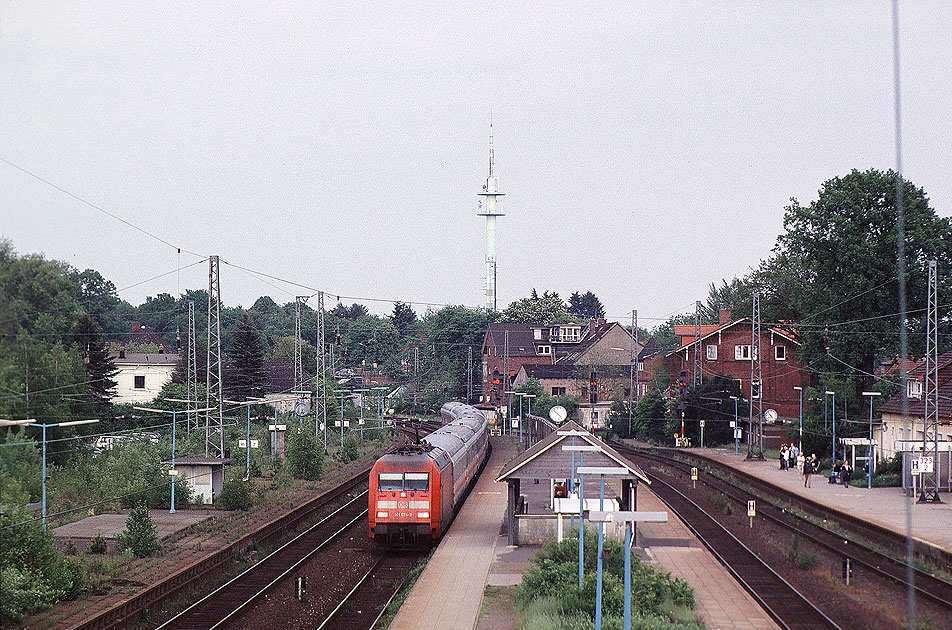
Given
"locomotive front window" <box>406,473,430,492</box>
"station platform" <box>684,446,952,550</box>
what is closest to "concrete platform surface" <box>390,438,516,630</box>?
"locomotive front window" <box>406,473,430,492</box>

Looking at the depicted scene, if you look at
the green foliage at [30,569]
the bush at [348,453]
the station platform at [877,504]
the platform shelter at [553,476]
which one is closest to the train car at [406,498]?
the platform shelter at [553,476]

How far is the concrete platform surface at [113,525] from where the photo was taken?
91.4ft

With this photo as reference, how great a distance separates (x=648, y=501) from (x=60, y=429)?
2178 centimetres

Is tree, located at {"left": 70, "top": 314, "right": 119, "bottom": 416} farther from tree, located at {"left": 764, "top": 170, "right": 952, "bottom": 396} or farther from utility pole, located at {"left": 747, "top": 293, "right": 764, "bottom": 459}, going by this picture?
tree, located at {"left": 764, "top": 170, "right": 952, "bottom": 396}

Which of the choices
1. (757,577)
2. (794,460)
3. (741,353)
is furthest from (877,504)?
(741,353)

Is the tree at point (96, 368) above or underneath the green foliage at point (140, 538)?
above

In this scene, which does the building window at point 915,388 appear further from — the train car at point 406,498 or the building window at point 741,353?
the train car at point 406,498

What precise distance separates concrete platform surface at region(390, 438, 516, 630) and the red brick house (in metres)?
41.4

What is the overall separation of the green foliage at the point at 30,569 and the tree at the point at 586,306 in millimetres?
169820

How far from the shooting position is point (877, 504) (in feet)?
117

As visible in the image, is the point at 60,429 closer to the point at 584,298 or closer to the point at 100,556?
the point at 100,556

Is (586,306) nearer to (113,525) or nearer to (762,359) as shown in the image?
(762,359)

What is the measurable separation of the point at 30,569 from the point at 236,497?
14.5m

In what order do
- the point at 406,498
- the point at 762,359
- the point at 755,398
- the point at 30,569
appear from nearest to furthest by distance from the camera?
the point at 30,569 < the point at 406,498 < the point at 755,398 < the point at 762,359
